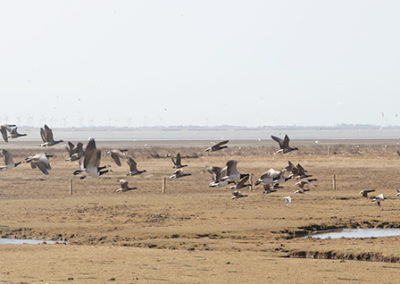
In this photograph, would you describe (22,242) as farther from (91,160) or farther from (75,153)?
(91,160)

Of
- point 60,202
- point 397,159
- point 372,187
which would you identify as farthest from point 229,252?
point 397,159

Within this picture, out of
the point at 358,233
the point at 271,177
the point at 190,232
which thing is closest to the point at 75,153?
the point at 190,232

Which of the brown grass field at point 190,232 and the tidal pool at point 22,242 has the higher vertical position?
the brown grass field at point 190,232

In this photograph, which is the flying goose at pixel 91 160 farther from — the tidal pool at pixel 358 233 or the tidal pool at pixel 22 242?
the tidal pool at pixel 358 233

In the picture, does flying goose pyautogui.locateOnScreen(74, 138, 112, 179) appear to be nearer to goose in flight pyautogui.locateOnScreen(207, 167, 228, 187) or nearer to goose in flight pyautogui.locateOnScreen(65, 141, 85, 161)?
goose in flight pyautogui.locateOnScreen(65, 141, 85, 161)

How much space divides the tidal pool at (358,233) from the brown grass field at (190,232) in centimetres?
83

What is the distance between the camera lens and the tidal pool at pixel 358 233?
107 feet

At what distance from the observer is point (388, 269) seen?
2428 cm

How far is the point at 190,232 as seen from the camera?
33.3 metres

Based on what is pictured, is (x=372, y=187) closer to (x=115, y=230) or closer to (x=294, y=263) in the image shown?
(x=115, y=230)

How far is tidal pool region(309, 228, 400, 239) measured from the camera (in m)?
32.7

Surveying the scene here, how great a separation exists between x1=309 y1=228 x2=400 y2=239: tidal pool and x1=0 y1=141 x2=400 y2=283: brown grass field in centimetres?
83

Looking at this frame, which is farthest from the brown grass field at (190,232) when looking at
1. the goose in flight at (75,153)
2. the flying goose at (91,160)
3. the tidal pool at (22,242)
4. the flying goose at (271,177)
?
the goose in flight at (75,153)

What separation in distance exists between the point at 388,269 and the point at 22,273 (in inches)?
421
